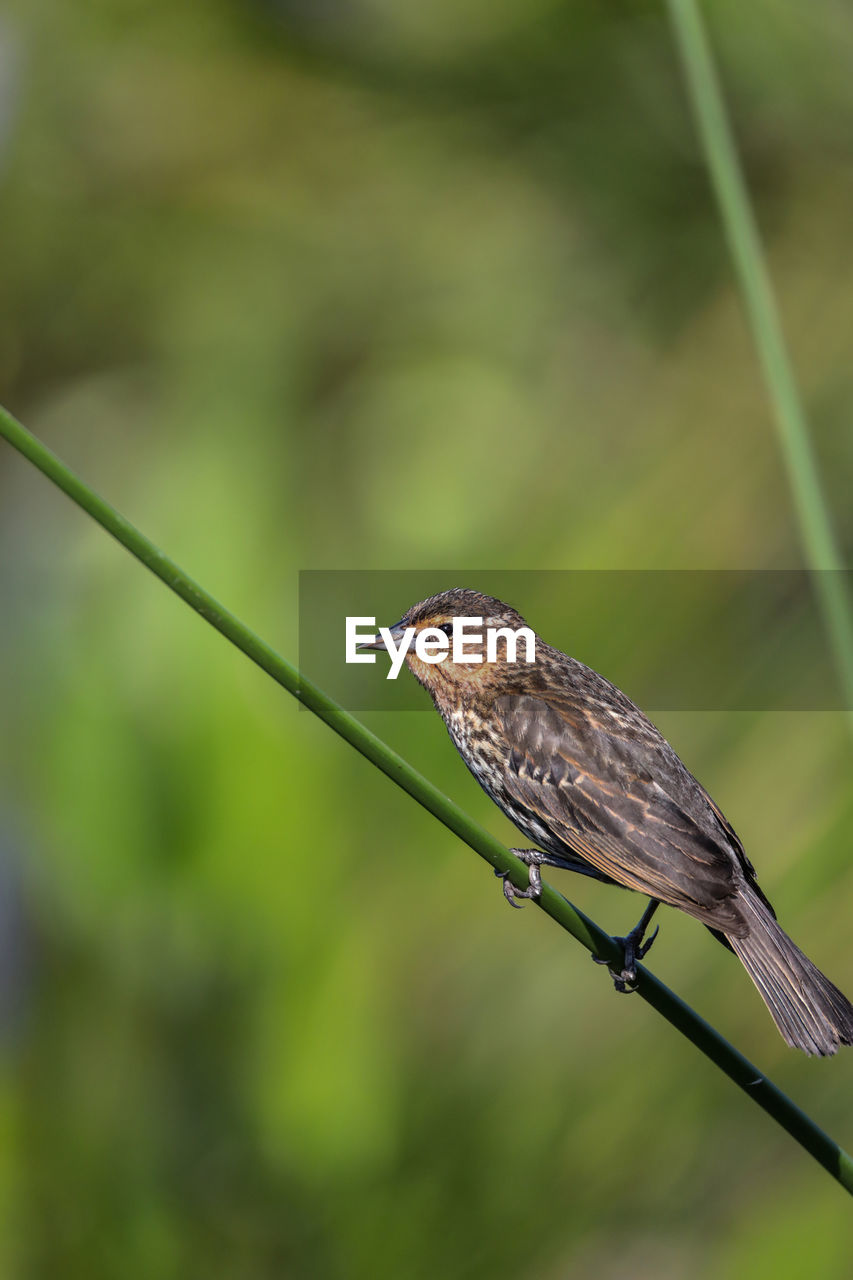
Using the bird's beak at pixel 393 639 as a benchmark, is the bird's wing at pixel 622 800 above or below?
below

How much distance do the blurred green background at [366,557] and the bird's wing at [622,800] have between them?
0.86 meters

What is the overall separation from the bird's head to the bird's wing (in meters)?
0.13

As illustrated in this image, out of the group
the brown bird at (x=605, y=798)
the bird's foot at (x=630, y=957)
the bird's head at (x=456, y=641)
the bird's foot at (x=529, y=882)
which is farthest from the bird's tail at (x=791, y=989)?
the bird's head at (x=456, y=641)

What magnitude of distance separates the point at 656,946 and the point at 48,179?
3321mm

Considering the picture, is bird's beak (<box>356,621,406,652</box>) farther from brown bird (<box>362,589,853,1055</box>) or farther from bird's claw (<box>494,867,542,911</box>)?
bird's claw (<box>494,867,542,911</box>)

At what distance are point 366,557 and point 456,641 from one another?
1.56 m

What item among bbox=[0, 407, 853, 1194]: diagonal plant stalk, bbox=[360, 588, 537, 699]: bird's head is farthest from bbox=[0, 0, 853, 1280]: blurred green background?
bbox=[0, 407, 853, 1194]: diagonal plant stalk

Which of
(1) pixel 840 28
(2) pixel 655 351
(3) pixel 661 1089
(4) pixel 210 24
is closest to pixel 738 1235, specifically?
(3) pixel 661 1089

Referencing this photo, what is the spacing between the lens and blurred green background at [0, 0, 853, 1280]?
273cm

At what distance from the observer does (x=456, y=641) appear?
1990 mm

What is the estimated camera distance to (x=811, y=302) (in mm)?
3486

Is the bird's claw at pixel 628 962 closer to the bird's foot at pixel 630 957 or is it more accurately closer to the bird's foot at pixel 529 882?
the bird's foot at pixel 630 957

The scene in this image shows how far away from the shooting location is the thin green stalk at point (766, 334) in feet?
4.73

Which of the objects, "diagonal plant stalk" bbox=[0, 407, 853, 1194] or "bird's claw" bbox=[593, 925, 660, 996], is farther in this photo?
"bird's claw" bbox=[593, 925, 660, 996]
